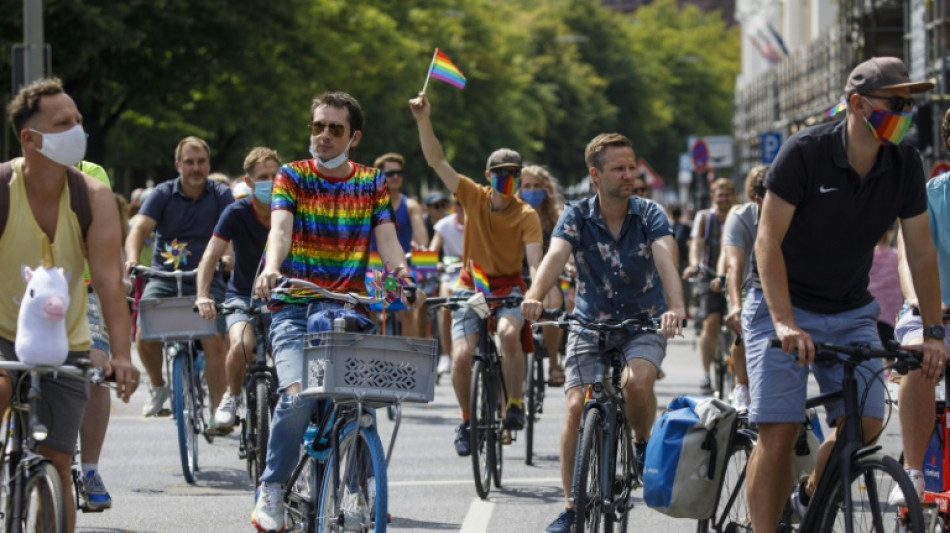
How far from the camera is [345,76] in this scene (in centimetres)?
4691

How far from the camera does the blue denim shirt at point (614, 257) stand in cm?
820

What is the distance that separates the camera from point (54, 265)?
19.8 feet

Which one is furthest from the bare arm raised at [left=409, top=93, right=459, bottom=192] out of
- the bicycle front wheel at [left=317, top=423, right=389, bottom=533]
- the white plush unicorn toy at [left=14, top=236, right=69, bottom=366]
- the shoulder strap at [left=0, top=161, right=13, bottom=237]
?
the white plush unicorn toy at [left=14, top=236, right=69, bottom=366]

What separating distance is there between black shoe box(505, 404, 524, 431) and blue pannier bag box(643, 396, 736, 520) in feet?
12.4

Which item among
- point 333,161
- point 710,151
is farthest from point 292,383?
point 710,151

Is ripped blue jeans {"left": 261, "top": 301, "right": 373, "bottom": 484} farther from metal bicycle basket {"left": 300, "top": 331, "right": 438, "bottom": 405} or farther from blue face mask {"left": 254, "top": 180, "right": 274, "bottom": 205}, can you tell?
blue face mask {"left": 254, "top": 180, "right": 274, "bottom": 205}

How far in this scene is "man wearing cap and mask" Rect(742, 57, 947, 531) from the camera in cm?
627

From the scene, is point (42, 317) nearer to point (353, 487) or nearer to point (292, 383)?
point (353, 487)

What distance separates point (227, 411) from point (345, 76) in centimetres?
3700

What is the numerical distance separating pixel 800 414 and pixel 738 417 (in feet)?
2.17

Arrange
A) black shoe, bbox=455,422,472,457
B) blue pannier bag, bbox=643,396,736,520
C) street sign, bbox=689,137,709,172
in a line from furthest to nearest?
street sign, bbox=689,137,709,172 → black shoe, bbox=455,422,472,457 → blue pannier bag, bbox=643,396,736,520

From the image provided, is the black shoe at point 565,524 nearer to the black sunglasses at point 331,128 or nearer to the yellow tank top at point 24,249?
the black sunglasses at point 331,128

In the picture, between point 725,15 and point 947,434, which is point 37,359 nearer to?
point 947,434

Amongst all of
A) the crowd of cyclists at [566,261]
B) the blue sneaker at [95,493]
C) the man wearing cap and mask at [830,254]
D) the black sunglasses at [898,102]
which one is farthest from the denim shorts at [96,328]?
the black sunglasses at [898,102]
